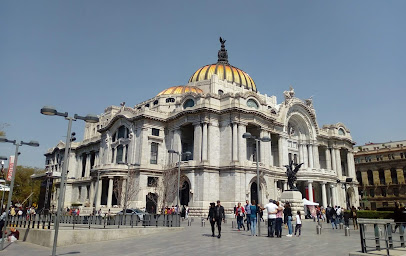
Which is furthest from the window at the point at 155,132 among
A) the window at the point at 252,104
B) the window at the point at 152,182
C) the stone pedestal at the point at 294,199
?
the stone pedestal at the point at 294,199

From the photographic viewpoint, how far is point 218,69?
65.0m

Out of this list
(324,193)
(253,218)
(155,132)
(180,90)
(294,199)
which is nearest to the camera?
(253,218)

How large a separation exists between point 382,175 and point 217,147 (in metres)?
50.4

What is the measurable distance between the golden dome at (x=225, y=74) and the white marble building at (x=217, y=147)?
290 millimetres

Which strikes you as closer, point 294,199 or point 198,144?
point 294,199

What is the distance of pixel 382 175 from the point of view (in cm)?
7450

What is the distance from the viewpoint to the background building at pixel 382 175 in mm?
70750

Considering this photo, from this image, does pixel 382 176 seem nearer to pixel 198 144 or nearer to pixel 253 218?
pixel 198 144

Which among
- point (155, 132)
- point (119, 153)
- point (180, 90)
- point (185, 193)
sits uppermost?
point (180, 90)

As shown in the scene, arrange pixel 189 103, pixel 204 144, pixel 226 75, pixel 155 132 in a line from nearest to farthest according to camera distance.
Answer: pixel 204 144 < pixel 189 103 < pixel 155 132 < pixel 226 75

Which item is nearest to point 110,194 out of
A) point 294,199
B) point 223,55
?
point 294,199

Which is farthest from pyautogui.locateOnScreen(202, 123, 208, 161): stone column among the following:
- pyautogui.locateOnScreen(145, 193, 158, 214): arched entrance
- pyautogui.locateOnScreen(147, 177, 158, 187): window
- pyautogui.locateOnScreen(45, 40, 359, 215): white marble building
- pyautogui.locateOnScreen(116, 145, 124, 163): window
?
pyautogui.locateOnScreen(116, 145, 124, 163): window

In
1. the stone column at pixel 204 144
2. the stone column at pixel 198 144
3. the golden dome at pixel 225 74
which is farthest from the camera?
the golden dome at pixel 225 74

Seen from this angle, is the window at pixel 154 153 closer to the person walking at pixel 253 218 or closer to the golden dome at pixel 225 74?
the golden dome at pixel 225 74
